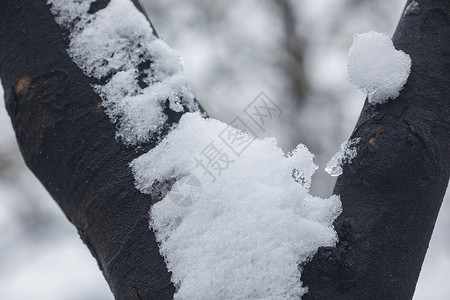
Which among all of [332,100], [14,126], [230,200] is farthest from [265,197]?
[332,100]

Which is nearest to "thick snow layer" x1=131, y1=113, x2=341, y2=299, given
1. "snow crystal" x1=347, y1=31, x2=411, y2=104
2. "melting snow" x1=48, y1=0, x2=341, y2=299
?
"melting snow" x1=48, y1=0, x2=341, y2=299

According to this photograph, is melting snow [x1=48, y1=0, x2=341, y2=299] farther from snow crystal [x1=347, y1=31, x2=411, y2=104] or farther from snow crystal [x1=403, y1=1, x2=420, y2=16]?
snow crystal [x1=403, y1=1, x2=420, y2=16]

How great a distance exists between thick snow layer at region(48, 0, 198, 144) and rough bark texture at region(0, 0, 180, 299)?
18 mm

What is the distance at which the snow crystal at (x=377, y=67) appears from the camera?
70 cm

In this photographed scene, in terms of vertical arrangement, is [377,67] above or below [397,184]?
above

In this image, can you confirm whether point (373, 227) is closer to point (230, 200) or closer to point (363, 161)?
point (363, 161)

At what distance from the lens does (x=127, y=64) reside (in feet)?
2.39

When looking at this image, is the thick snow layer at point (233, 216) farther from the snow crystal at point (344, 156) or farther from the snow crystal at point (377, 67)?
the snow crystal at point (377, 67)

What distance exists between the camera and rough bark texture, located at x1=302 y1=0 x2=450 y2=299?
24.2 inches

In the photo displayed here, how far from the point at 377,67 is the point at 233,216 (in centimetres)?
34

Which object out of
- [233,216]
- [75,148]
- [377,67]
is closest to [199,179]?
[233,216]

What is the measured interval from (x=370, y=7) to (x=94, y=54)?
4697 millimetres

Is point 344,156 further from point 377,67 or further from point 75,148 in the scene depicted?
point 75,148

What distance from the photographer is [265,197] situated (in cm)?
66
